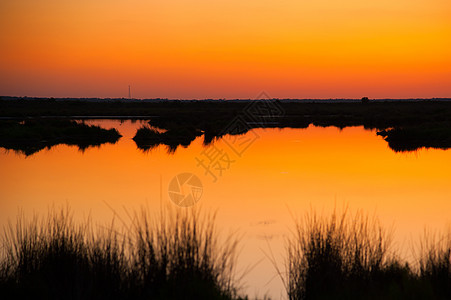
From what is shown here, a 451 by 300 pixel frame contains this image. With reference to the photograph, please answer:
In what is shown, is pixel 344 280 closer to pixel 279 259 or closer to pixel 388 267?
pixel 388 267

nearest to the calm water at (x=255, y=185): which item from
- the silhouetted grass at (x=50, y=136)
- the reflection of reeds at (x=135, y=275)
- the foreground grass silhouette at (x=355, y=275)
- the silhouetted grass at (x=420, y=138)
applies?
the foreground grass silhouette at (x=355, y=275)

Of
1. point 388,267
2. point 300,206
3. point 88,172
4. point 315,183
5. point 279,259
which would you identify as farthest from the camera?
point 88,172

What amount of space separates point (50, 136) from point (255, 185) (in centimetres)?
1911

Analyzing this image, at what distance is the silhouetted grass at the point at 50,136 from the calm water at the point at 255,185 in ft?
7.23

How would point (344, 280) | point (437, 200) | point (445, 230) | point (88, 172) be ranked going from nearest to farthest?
point (344, 280)
point (445, 230)
point (437, 200)
point (88, 172)

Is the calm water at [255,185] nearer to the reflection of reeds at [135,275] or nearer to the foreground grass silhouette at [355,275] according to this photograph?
the foreground grass silhouette at [355,275]

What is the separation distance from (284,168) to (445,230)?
Result: 33.0 ft

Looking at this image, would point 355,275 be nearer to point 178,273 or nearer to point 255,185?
point 178,273

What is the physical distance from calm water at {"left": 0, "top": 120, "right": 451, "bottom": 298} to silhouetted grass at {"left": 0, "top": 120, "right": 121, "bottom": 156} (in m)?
2.20

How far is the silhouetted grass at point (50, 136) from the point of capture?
28000 mm

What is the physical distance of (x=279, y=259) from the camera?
27.5ft

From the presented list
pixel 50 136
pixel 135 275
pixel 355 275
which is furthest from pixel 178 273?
pixel 50 136

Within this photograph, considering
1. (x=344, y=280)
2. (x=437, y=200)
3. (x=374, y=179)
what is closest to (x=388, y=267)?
(x=344, y=280)

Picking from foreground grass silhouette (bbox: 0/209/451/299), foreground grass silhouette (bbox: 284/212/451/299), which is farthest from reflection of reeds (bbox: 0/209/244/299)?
foreground grass silhouette (bbox: 284/212/451/299)
